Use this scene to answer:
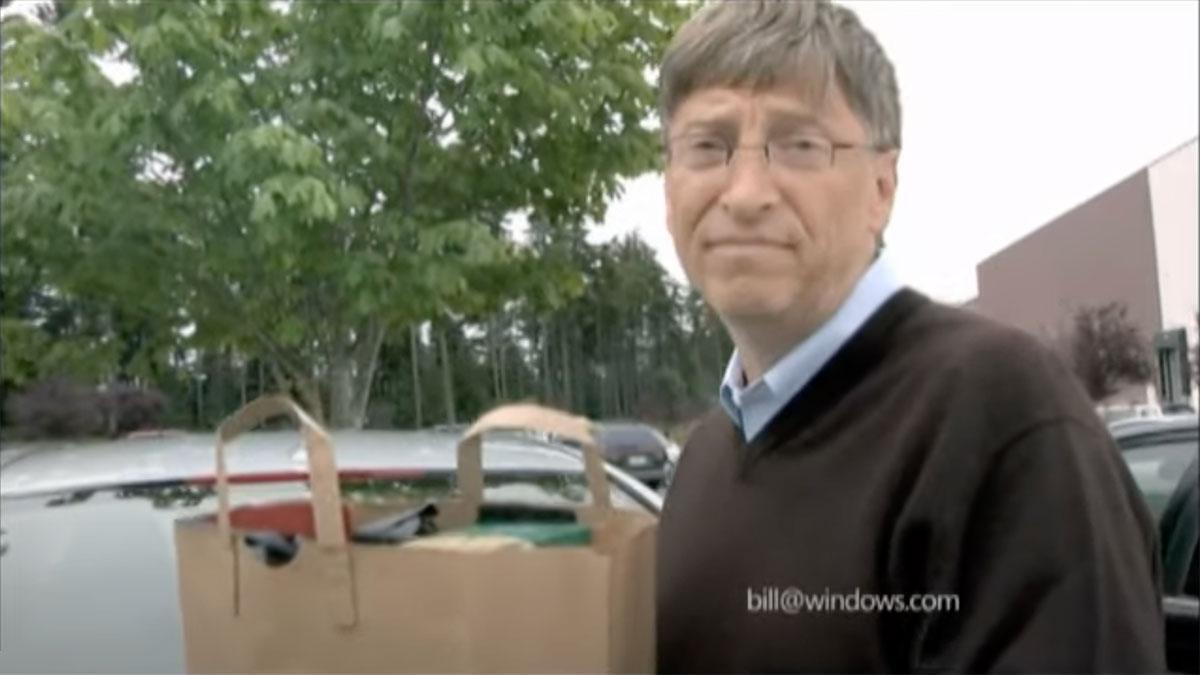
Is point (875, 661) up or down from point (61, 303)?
down

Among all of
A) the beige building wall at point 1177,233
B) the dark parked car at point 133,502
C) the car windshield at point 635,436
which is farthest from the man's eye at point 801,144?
the beige building wall at point 1177,233

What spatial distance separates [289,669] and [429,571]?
131mm

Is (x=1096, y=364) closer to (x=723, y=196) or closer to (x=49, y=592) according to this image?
(x=723, y=196)

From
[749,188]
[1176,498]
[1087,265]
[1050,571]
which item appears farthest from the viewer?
[1176,498]

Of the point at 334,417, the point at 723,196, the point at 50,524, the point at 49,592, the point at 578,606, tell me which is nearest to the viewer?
the point at 578,606

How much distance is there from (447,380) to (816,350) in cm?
77

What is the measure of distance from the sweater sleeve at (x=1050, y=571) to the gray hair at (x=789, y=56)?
12.3 inches

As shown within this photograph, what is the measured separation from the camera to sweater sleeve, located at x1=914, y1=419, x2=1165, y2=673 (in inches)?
41.1

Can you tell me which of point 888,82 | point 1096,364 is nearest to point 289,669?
point 888,82

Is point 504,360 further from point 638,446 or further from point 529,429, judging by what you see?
point 529,429

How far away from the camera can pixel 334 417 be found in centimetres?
185

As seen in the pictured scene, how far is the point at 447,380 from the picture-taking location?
194cm

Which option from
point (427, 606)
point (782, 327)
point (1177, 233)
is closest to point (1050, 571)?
point (782, 327)

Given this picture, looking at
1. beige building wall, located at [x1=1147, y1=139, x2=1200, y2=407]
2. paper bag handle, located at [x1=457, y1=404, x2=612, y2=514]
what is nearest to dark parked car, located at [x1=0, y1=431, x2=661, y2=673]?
paper bag handle, located at [x1=457, y1=404, x2=612, y2=514]
